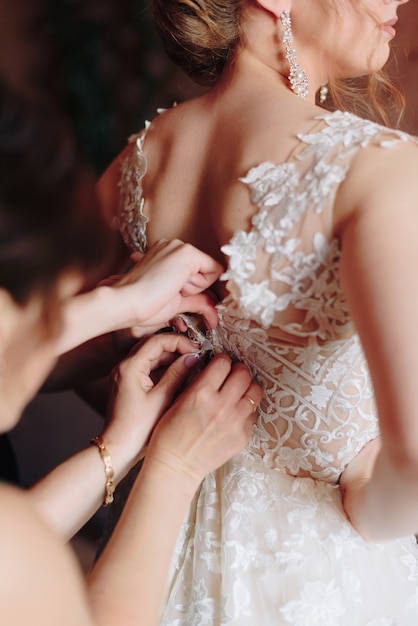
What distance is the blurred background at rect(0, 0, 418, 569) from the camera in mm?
2201

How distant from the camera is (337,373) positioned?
91cm

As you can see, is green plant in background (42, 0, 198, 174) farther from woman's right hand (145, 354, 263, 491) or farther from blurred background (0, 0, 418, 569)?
woman's right hand (145, 354, 263, 491)

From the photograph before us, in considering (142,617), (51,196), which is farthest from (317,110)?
(142,617)

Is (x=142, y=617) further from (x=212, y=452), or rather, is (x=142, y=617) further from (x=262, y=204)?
(x=262, y=204)

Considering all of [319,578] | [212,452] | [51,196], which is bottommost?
[319,578]

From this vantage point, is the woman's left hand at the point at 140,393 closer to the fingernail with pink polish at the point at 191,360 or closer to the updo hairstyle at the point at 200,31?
the fingernail with pink polish at the point at 191,360

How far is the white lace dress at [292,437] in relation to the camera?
803 mm

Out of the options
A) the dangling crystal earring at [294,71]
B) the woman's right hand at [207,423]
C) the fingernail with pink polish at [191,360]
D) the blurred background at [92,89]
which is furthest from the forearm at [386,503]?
the blurred background at [92,89]

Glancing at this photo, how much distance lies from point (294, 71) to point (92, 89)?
1949mm

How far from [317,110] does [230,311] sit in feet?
0.92

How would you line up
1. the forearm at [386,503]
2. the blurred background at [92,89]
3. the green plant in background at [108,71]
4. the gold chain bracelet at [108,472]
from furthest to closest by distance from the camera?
1. the green plant in background at [108,71]
2. the blurred background at [92,89]
3. the gold chain bracelet at [108,472]
4. the forearm at [386,503]

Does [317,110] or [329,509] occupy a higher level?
[317,110]

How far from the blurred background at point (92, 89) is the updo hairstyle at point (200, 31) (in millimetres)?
1150

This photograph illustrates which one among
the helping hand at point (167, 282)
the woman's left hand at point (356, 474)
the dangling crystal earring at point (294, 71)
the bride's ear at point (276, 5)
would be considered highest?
the bride's ear at point (276, 5)
